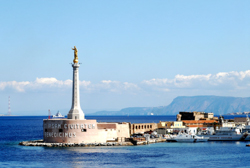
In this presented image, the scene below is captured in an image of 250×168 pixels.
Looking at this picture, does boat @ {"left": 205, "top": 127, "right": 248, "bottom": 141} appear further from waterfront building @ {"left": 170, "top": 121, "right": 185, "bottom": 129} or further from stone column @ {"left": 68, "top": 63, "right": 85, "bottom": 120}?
stone column @ {"left": 68, "top": 63, "right": 85, "bottom": 120}

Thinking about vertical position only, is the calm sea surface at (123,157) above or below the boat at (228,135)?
below

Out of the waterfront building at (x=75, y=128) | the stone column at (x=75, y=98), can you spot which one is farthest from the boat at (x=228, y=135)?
the stone column at (x=75, y=98)

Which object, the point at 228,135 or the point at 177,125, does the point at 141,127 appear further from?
the point at 228,135

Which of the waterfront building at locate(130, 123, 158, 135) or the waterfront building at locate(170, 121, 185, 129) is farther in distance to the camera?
the waterfront building at locate(170, 121, 185, 129)

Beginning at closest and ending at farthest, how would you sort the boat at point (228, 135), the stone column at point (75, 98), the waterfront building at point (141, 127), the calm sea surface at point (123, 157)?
the calm sea surface at point (123, 157), the stone column at point (75, 98), the waterfront building at point (141, 127), the boat at point (228, 135)

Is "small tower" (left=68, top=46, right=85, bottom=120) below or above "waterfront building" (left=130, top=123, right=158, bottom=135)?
above

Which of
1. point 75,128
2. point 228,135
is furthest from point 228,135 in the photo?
point 75,128

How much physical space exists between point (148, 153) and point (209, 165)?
15.0m

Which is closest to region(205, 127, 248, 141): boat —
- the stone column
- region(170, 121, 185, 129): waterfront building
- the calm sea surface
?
region(170, 121, 185, 129): waterfront building

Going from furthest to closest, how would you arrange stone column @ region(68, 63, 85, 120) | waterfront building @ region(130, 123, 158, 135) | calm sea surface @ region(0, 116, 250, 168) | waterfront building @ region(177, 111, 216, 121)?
waterfront building @ region(177, 111, 216, 121) → waterfront building @ region(130, 123, 158, 135) → stone column @ region(68, 63, 85, 120) → calm sea surface @ region(0, 116, 250, 168)

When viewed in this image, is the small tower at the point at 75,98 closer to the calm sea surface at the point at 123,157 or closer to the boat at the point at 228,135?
the calm sea surface at the point at 123,157

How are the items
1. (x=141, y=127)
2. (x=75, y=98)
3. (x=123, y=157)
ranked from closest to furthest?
(x=123, y=157) < (x=75, y=98) < (x=141, y=127)

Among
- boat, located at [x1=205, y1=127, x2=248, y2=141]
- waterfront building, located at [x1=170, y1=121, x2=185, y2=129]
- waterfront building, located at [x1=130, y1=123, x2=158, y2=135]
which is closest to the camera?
waterfront building, located at [x1=130, y1=123, x2=158, y2=135]

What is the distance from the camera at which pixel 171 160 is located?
219 feet
